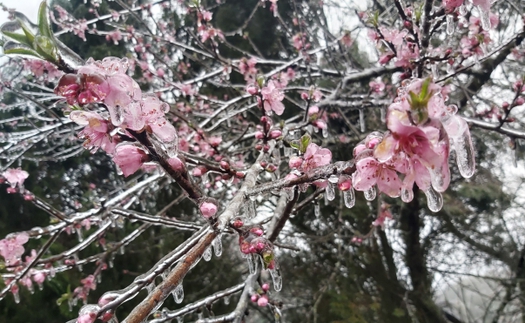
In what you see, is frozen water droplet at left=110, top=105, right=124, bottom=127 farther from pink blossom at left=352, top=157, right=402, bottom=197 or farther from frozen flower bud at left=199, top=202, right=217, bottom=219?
pink blossom at left=352, top=157, right=402, bottom=197

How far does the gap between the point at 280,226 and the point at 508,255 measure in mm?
5573

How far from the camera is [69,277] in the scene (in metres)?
4.76

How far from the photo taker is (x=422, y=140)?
73 centimetres

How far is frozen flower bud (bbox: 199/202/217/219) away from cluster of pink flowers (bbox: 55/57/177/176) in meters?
0.17

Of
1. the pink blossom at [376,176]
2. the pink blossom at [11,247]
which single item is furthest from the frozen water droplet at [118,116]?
the pink blossom at [11,247]

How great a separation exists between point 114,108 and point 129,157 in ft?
0.42

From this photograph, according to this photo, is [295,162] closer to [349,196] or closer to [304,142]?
[304,142]

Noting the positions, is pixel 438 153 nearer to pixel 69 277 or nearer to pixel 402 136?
pixel 402 136

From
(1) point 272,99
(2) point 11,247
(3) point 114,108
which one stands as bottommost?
(2) point 11,247

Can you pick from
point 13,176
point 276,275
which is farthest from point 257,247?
point 13,176

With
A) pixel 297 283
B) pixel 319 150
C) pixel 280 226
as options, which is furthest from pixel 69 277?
pixel 319 150

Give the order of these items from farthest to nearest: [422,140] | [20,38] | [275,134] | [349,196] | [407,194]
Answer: [275,134], [349,196], [407,194], [20,38], [422,140]

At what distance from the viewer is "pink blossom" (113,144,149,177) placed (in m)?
0.92

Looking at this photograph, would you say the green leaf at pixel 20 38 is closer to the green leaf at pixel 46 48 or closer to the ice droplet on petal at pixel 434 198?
the green leaf at pixel 46 48
